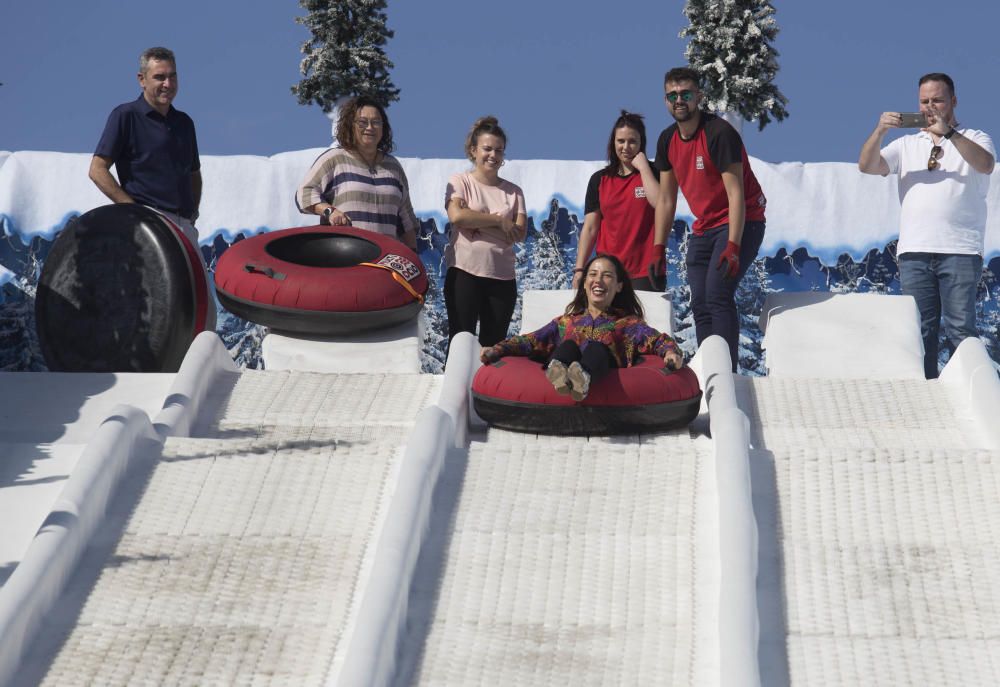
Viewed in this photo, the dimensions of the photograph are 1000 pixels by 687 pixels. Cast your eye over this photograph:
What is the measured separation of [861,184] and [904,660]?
5.63m

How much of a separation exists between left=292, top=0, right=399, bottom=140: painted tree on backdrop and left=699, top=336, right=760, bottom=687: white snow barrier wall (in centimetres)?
849

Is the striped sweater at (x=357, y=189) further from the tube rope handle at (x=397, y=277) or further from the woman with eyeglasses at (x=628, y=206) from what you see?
the woman with eyeglasses at (x=628, y=206)

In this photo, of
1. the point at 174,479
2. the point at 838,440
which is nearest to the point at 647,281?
the point at 838,440

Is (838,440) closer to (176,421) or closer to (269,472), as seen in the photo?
(269,472)

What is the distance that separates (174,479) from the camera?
4.71 meters

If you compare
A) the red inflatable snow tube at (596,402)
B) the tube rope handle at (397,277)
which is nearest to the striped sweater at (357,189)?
the tube rope handle at (397,277)

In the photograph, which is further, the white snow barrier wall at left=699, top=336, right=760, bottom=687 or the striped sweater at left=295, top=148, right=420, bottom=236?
the striped sweater at left=295, top=148, right=420, bottom=236

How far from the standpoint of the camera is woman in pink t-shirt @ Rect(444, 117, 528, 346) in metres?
6.59

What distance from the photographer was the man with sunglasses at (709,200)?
6.32 m

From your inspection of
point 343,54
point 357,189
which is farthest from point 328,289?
point 343,54

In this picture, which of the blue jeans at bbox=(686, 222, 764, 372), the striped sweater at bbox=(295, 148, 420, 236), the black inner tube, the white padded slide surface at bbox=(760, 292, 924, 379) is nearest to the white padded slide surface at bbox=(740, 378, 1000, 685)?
the blue jeans at bbox=(686, 222, 764, 372)

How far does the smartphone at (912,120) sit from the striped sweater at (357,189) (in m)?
2.36

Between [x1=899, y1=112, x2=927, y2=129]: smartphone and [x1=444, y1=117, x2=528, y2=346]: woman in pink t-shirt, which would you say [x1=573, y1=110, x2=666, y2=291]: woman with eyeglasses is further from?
[x1=899, y1=112, x2=927, y2=129]: smartphone

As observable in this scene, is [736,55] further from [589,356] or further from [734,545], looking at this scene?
[734,545]
